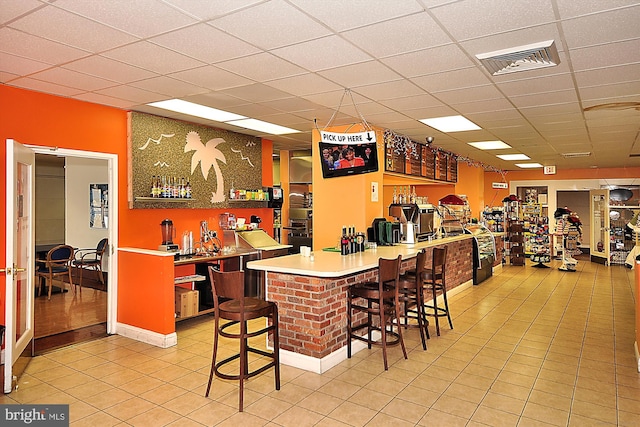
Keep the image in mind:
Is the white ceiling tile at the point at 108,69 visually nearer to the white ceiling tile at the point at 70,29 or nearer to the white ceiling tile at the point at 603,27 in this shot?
the white ceiling tile at the point at 70,29

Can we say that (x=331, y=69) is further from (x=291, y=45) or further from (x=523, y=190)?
(x=523, y=190)

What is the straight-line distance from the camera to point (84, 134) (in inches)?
198

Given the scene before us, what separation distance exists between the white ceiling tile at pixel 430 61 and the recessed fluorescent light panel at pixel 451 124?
6.96ft

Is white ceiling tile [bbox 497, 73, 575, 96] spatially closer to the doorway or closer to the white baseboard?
the white baseboard

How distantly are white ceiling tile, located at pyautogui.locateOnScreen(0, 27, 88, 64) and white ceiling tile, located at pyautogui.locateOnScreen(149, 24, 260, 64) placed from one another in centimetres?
77

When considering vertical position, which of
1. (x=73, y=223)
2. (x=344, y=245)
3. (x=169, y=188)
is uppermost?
(x=169, y=188)

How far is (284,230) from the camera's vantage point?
31.1 ft

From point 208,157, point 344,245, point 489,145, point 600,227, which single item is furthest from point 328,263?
point 600,227

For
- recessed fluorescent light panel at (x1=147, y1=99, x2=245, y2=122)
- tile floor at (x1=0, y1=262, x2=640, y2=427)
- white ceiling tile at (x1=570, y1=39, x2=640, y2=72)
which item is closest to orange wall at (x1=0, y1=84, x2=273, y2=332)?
recessed fluorescent light panel at (x1=147, y1=99, x2=245, y2=122)

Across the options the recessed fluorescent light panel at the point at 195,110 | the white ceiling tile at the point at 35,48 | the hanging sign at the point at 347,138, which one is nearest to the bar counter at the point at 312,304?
the hanging sign at the point at 347,138

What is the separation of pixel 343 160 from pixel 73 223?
21.9 ft

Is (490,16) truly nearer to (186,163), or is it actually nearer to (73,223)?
(186,163)

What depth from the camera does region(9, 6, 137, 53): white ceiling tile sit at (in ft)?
9.16

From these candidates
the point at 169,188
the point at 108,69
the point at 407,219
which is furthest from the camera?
the point at 407,219
